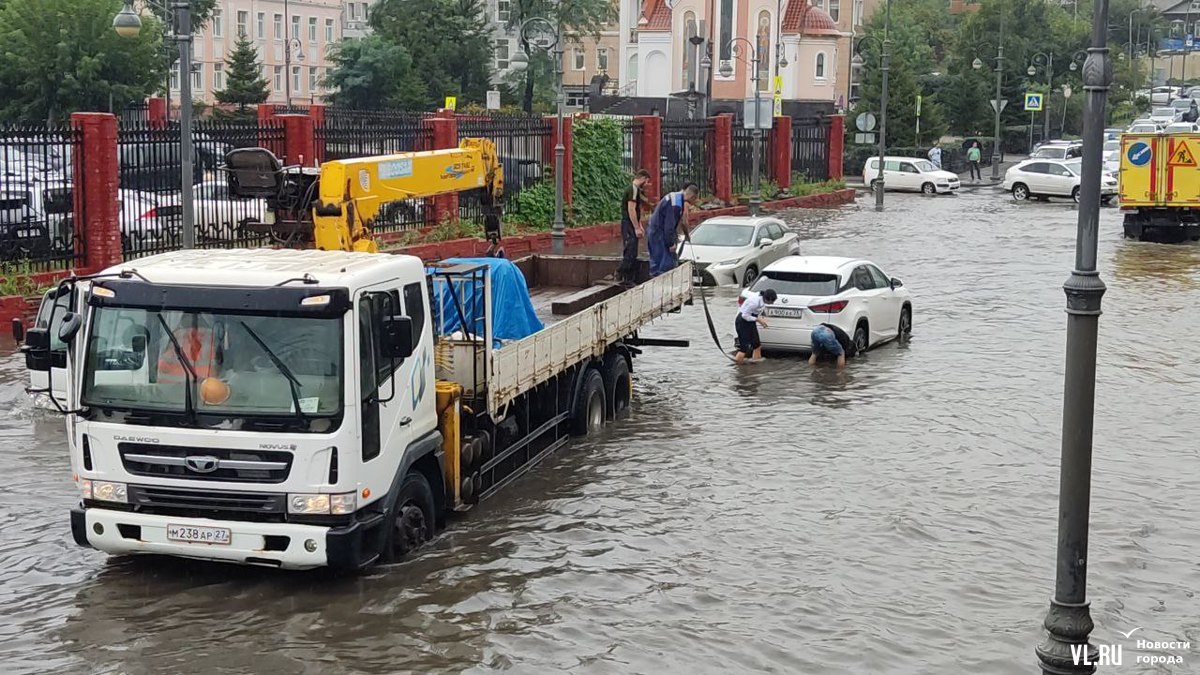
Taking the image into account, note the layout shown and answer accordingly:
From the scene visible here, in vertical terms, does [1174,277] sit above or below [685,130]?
below

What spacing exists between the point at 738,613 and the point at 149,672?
159 inches

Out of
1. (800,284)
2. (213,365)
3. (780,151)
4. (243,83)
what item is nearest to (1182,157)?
(780,151)

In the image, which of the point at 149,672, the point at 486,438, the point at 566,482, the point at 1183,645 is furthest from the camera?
the point at 566,482

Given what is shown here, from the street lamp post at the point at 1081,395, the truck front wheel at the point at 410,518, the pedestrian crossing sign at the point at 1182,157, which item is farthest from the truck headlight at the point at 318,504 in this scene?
the pedestrian crossing sign at the point at 1182,157

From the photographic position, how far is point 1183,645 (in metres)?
10.4

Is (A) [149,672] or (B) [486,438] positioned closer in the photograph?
(A) [149,672]

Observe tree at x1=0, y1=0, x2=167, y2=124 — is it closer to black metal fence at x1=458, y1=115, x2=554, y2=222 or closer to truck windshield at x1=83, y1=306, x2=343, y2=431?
black metal fence at x1=458, y1=115, x2=554, y2=222

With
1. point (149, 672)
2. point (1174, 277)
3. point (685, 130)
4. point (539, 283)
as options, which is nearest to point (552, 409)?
point (539, 283)

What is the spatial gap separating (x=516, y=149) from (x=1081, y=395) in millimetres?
28319

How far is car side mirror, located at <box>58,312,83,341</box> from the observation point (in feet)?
33.7

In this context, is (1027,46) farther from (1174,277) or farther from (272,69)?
(1174,277)

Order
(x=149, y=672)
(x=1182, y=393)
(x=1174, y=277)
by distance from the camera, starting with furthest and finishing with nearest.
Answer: (x=1174, y=277) < (x=1182, y=393) < (x=149, y=672)

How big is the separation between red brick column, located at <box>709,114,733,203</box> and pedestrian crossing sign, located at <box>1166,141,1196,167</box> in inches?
516

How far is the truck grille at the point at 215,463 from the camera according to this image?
33.1 feet
